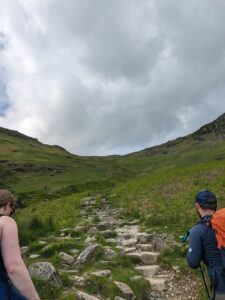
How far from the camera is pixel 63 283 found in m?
12.2

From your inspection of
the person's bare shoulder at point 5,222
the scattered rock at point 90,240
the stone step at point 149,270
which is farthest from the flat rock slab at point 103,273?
the person's bare shoulder at point 5,222

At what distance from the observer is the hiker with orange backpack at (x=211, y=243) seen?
664 centimetres

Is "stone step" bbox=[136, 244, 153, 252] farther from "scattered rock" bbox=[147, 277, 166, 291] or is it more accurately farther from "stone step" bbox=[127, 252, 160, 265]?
"scattered rock" bbox=[147, 277, 166, 291]

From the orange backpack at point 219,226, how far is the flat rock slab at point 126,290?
6118 millimetres

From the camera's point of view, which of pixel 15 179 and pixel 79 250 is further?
pixel 15 179

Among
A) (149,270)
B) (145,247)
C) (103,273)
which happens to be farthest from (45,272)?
(145,247)

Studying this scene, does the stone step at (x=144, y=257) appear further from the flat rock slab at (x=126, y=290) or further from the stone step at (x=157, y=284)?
the flat rock slab at (x=126, y=290)

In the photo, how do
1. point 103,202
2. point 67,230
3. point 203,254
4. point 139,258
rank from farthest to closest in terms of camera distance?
1. point 103,202
2. point 67,230
3. point 139,258
4. point 203,254

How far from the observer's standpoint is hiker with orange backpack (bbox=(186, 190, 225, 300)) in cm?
664

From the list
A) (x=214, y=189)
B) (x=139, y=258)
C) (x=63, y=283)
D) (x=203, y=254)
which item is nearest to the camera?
(x=203, y=254)

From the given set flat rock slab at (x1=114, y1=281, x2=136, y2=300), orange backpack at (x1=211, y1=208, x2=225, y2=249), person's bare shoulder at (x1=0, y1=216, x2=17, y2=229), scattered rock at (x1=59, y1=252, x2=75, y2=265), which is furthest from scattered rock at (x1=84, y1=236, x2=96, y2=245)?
person's bare shoulder at (x1=0, y1=216, x2=17, y2=229)

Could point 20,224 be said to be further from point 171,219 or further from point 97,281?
point 97,281

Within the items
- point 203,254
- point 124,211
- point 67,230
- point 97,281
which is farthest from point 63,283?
point 124,211

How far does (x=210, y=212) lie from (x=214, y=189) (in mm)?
21846
